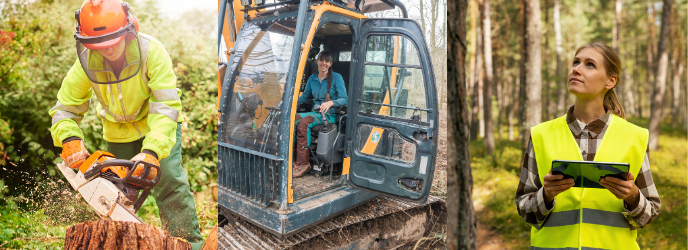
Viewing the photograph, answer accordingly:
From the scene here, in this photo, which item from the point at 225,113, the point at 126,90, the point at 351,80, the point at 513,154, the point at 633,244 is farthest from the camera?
the point at 513,154

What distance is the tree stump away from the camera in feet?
6.14

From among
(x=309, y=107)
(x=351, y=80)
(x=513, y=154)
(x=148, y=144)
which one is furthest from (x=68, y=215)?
(x=513, y=154)

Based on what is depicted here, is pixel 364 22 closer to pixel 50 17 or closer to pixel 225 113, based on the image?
pixel 225 113

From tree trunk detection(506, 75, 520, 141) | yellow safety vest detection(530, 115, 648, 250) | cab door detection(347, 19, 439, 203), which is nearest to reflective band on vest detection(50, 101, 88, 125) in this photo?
cab door detection(347, 19, 439, 203)

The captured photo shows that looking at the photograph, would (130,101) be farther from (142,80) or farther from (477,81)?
(477,81)

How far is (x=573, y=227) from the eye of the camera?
158 cm

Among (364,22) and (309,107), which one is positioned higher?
(364,22)

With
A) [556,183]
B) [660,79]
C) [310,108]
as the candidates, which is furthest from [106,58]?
[660,79]

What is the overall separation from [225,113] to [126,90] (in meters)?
0.56

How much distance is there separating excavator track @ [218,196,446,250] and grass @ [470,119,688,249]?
12.2ft

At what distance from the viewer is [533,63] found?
21.7 feet

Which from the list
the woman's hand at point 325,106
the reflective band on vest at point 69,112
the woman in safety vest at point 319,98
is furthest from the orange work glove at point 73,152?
the woman's hand at point 325,106

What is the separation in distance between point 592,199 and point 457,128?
111 centimetres

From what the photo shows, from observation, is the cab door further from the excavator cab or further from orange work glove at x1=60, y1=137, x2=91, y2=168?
orange work glove at x1=60, y1=137, x2=91, y2=168
